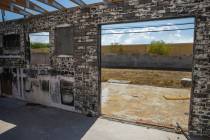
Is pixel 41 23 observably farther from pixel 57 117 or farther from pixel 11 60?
pixel 57 117

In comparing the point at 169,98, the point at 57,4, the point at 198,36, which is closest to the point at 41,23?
the point at 57,4

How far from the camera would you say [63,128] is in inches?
191

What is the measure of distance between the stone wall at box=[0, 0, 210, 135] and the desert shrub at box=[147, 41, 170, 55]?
2705cm

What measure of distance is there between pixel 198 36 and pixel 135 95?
198 inches

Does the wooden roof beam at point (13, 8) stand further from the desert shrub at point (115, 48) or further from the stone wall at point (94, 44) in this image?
the desert shrub at point (115, 48)

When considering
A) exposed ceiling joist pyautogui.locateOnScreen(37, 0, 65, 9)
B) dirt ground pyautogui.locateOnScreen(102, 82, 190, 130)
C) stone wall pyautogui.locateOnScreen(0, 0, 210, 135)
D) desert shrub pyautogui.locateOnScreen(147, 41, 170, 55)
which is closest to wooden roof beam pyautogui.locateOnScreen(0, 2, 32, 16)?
stone wall pyautogui.locateOnScreen(0, 0, 210, 135)

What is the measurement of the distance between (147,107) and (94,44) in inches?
136

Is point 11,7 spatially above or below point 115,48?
below

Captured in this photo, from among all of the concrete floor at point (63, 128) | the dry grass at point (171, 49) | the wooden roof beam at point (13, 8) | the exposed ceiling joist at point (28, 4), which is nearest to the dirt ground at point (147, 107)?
the concrete floor at point (63, 128)

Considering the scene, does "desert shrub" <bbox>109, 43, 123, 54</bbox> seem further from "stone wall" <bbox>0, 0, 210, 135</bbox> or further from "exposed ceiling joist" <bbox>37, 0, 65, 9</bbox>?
"exposed ceiling joist" <bbox>37, 0, 65, 9</bbox>

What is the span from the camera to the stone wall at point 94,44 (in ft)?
13.2

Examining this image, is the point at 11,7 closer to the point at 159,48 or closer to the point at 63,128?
the point at 63,128

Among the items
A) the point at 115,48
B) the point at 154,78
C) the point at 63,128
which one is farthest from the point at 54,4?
the point at 115,48

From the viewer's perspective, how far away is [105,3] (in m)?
5.04
